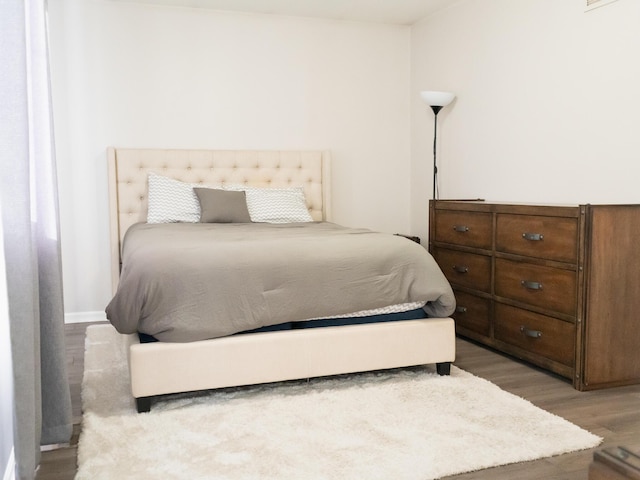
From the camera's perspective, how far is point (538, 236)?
10.4 feet

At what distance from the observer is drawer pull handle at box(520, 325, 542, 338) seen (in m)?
3.19

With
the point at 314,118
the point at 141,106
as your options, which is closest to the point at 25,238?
the point at 141,106

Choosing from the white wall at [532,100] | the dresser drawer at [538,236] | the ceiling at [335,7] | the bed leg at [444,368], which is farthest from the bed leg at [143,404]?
the ceiling at [335,7]

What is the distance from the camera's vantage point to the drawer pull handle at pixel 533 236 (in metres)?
3.16

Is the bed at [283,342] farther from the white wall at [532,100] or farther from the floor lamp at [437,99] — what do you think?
the floor lamp at [437,99]

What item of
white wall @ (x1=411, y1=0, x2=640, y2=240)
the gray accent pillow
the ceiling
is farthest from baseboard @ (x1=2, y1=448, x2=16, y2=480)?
the ceiling

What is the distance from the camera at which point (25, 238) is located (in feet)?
5.37

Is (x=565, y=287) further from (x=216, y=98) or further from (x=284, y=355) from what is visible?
(x=216, y=98)

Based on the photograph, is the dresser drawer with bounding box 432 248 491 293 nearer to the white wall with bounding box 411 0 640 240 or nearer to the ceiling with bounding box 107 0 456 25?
the white wall with bounding box 411 0 640 240

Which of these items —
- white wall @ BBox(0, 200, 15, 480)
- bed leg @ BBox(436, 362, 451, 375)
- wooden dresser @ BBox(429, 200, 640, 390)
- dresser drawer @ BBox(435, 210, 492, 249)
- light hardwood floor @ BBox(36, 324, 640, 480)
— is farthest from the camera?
dresser drawer @ BBox(435, 210, 492, 249)

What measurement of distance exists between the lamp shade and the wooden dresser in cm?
120

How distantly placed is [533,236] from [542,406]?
93 centimetres

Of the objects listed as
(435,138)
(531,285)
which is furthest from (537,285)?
(435,138)

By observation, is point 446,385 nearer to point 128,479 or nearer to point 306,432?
point 306,432
